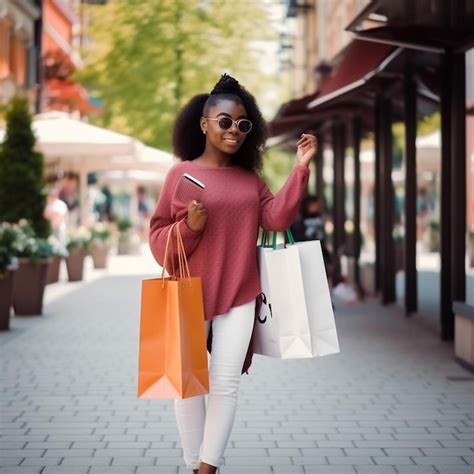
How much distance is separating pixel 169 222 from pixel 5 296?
23.1ft

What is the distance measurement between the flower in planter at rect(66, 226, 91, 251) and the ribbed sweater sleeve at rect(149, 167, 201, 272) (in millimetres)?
14561

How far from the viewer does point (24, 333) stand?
11.6 m

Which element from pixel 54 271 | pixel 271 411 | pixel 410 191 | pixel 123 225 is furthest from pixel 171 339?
pixel 123 225

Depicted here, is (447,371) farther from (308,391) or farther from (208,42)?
(208,42)

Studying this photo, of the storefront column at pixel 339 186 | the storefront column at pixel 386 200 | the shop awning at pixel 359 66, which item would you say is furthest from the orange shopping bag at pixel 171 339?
the storefront column at pixel 339 186

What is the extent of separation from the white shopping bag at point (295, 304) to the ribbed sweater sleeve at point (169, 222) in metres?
0.34

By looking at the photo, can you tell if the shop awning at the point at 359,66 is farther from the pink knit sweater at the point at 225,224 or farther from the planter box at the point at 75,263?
the planter box at the point at 75,263

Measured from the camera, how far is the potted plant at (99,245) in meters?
22.4

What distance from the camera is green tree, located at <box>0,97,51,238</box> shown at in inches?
613

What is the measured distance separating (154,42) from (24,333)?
20.8 meters

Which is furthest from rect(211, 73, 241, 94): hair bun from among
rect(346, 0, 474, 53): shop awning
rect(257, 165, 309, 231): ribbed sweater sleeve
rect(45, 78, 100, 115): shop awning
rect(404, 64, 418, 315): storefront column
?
rect(45, 78, 100, 115): shop awning

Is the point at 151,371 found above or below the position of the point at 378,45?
below

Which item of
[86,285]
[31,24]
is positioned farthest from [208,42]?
[86,285]

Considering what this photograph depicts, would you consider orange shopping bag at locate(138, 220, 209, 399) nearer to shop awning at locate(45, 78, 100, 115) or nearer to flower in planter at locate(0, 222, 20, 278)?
flower in planter at locate(0, 222, 20, 278)
